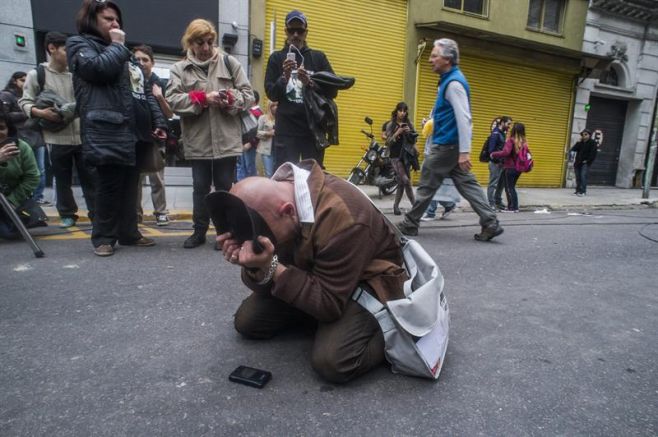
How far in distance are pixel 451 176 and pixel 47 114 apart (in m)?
4.25

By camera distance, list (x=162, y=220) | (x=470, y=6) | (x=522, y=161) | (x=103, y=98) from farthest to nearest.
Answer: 1. (x=470, y=6)
2. (x=522, y=161)
3. (x=162, y=220)
4. (x=103, y=98)

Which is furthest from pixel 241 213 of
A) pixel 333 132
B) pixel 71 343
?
pixel 333 132

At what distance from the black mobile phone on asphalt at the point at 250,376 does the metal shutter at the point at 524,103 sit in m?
10.2

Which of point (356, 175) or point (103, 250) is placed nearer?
point (103, 250)

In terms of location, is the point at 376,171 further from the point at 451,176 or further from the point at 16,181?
the point at 16,181

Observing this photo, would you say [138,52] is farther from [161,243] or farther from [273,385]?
[273,385]

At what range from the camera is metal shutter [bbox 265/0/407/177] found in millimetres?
9883

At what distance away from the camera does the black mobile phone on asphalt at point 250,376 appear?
1.78 m

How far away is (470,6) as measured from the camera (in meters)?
11.7

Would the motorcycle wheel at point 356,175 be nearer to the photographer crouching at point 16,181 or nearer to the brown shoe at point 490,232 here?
the brown shoe at point 490,232

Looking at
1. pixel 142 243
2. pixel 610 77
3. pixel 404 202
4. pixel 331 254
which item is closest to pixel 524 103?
pixel 610 77

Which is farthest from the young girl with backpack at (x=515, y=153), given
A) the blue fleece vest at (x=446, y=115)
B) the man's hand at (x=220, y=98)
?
the man's hand at (x=220, y=98)

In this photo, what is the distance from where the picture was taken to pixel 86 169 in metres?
4.40

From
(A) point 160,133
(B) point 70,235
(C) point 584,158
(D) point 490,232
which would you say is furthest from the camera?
(C) point 584,158
